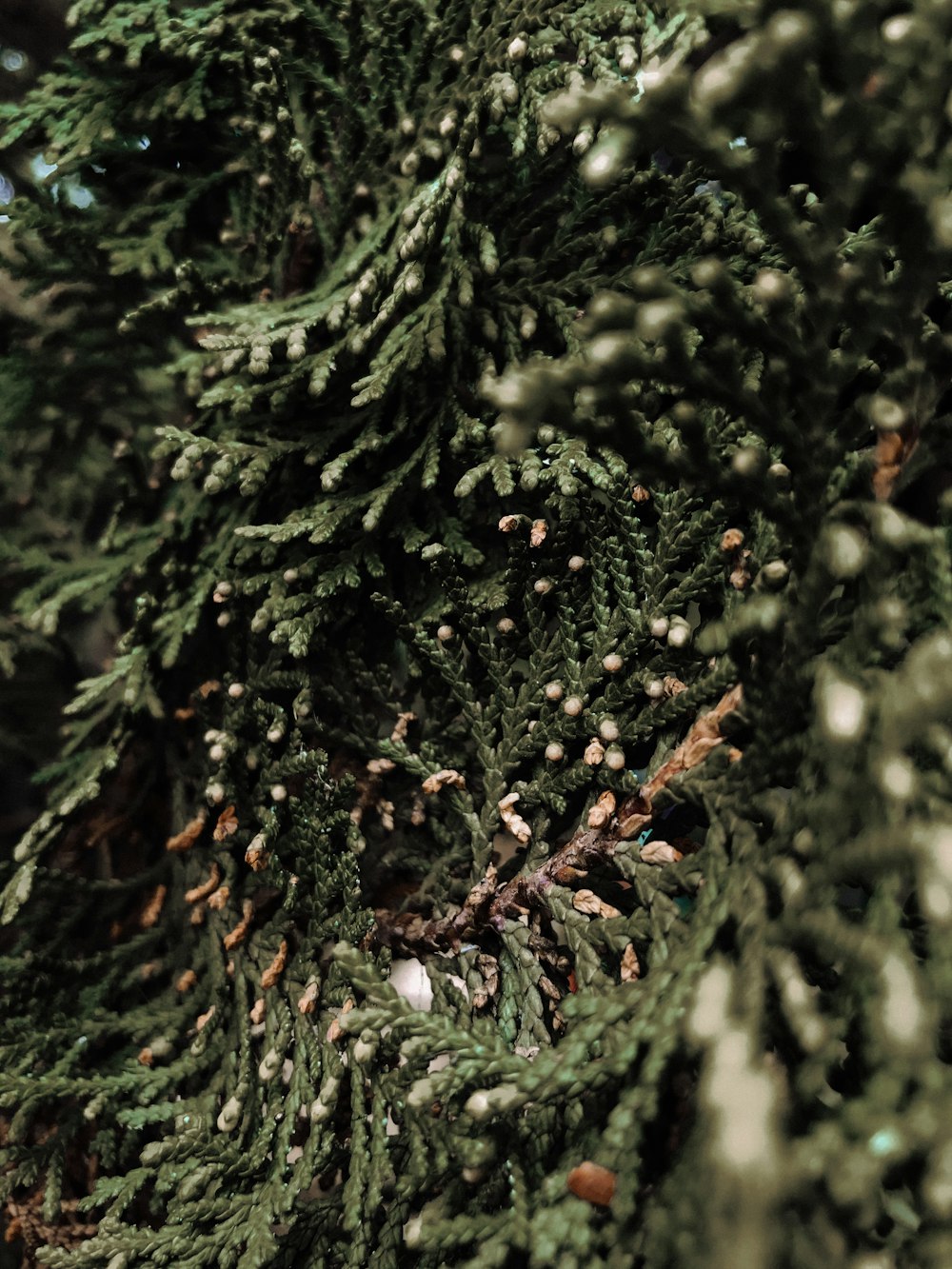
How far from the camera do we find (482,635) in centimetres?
116

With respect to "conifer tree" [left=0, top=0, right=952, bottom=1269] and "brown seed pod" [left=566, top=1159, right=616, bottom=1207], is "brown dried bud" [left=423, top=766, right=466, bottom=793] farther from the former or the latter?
"brown seed pod" [left=566, top=1159, right=616, bottom=1207]

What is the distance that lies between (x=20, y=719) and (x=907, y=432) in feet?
5.94

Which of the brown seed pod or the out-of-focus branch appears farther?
the out-of-focus branch

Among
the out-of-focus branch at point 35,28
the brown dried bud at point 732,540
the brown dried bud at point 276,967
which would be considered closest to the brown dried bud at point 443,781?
the brown dried bud at point 276,967

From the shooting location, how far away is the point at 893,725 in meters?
0.55

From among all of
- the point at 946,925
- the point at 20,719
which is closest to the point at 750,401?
the point at 946,925

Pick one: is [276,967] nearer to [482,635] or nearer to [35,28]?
[482,635]

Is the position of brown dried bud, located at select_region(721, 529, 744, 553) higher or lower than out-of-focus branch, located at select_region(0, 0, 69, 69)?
lower

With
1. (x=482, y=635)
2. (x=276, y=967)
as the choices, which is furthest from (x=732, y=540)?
(x=276, y=967)

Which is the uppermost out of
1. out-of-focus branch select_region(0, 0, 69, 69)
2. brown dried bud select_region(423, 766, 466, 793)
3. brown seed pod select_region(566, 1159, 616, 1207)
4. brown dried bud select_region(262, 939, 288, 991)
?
out-of-focus branch select_region(0, 0, 69, 69)

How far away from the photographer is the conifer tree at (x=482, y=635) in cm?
Result: 65

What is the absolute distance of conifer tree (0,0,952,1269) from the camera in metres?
0.65

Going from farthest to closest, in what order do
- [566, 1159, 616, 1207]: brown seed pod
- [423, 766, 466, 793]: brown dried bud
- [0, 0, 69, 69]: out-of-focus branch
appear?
[0, 0, 69, 69]: out-of-focus branch < [423, 766, 466, 793]: brown dried bud < [566, 1159, 616, 1207]: brown seed pod

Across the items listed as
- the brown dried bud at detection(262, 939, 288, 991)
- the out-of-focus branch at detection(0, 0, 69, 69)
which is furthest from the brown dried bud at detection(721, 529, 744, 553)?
the out-of-focus branch at detection(0, 0, 69, 69)
